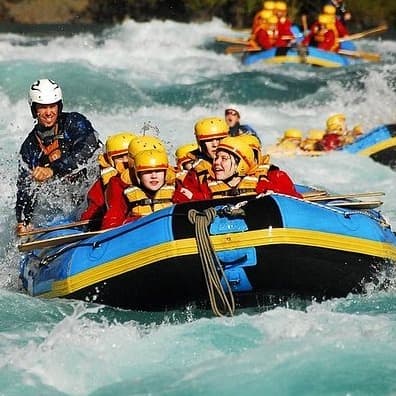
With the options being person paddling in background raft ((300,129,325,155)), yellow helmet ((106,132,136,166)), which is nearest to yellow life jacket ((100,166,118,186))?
yellow helmet ((106,132,136,166))

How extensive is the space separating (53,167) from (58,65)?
1010cm

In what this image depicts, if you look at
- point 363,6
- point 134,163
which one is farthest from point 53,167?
point 363,6

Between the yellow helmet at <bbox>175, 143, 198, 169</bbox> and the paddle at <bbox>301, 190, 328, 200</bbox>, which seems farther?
the yellow helmet at <bbox>175, 143, 198, 169</bbox>

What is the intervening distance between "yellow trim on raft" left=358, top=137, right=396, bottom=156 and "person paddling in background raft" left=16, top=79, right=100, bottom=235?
15.1ft

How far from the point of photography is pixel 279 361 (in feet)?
16.9

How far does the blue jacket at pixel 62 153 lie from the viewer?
773cm

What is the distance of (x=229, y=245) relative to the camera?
589cm

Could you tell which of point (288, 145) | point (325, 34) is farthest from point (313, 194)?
point (325, 34)

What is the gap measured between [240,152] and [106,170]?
116 cm

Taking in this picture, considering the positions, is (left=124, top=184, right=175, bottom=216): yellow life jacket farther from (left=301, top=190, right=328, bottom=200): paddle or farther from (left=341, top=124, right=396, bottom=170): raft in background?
(left=341, top=124, right=396, bottom=170): raft in background

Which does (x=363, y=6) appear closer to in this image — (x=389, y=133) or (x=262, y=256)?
(x=389, y=133)

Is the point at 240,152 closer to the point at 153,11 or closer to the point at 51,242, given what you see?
the point at 51,242

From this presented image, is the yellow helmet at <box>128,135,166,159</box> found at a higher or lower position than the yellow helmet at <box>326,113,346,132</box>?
higher

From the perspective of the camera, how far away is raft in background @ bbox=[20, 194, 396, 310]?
19.3ft
